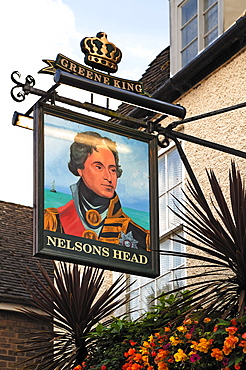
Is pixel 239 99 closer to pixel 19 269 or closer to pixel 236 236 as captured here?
pixel 236 236

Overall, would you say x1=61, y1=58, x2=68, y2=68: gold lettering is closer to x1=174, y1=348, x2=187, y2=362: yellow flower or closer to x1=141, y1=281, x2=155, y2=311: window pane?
x1=174, y1=348, x2=187, y2=362: yellow flower

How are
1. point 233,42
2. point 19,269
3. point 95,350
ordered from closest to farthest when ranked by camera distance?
1. point 95,350
2. point 233,42
3. point 19,269

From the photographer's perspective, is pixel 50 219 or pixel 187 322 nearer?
pixel 187 322

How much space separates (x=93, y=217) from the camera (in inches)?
330

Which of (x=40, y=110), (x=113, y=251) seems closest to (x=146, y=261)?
(x=113, y=251)

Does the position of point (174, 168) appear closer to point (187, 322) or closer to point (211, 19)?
point (211, 19)

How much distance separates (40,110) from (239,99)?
316cm

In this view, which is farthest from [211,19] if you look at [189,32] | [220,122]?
[220,122]

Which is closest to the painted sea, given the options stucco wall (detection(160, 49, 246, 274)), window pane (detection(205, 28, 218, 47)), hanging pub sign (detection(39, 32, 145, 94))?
hanging pub sign (detection(39, 32, 145, 94))

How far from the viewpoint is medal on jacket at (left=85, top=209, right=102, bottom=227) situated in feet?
27.3

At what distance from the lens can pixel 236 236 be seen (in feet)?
26.2

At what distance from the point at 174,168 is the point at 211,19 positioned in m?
2.09

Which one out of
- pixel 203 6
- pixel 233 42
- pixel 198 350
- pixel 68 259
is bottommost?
pixel 198 350

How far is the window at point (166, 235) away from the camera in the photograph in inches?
434
